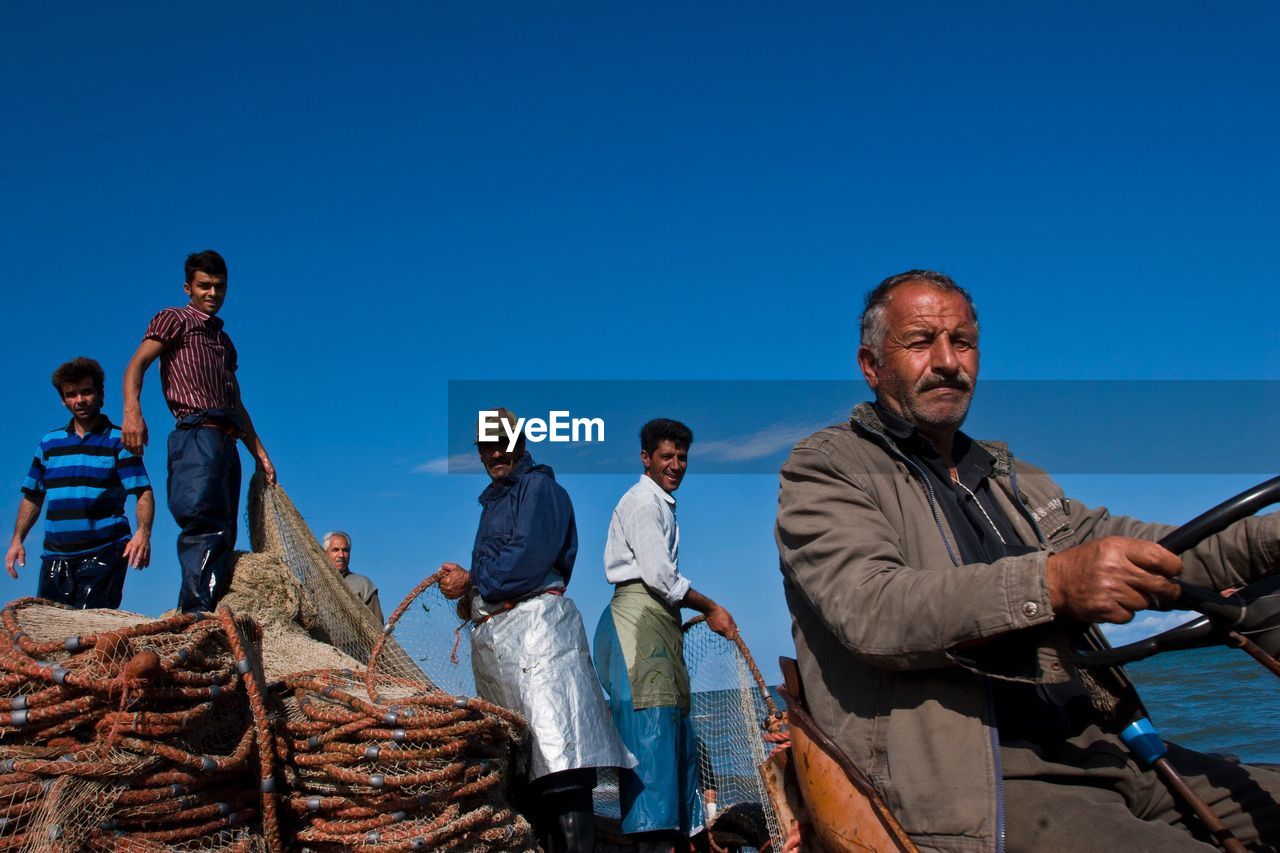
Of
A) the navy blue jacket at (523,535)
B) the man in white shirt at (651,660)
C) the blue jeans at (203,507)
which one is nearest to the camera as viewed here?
the blue jeans at (203,507)

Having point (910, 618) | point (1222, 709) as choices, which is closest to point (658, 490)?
point (910, 618)

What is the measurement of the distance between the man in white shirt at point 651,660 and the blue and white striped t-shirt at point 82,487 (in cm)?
269

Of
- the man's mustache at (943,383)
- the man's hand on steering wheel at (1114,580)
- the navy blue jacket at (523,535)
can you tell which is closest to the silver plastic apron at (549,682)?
the navy blue jacket at (523,535)

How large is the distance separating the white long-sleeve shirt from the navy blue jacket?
67 cm

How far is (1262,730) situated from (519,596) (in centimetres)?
772

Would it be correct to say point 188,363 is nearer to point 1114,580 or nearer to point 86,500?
point 86,500

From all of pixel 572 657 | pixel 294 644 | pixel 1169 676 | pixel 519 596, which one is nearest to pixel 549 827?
pixel 572 657

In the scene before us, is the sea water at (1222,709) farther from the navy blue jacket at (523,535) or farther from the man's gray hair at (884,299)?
the man's gray hair at (884,299)

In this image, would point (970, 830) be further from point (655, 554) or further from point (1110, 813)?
point (655, 554)

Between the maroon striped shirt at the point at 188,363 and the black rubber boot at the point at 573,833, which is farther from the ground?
the maroon striped shirt at the point at 188,363

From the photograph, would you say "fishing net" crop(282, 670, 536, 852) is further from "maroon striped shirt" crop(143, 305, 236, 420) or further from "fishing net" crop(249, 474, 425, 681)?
"maroon striped shirt" crop(143, 305, 236, 420)

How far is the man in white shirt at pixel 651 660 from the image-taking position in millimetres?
5340

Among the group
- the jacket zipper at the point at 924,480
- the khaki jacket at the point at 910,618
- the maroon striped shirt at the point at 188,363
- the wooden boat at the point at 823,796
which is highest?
the maroon striped shirt at the point at 188,363

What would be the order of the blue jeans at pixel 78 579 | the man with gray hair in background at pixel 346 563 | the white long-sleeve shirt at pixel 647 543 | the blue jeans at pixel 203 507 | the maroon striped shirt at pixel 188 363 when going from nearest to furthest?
1. the blue jeans at pixel 203 507
2. the maroon striped shirt at pixel 188 363
3. the blue jeans at pixel 78 579
4. the white long-sleeve shirt at pixel 647 543
5. the man with gray hair in background at pixel 346 563
